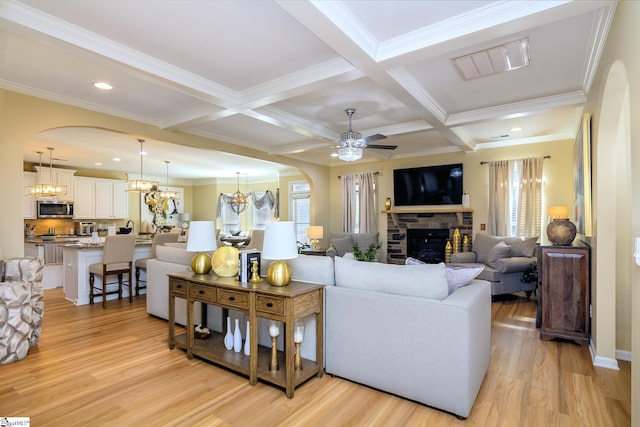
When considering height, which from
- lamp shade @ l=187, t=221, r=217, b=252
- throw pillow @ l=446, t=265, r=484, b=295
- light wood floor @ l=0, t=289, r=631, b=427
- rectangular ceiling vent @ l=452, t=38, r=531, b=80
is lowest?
light wood floor @ l=0, t=289, r=631, b=427

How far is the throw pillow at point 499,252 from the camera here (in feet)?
17.2

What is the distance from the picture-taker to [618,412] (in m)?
2.24

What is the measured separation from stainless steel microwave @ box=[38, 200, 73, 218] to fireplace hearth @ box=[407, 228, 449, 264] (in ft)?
26.4

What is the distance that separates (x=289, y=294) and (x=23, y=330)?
8.72 ft

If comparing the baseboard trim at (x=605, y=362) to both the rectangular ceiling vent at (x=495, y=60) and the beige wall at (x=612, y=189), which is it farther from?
the rectangular ceiling vent at (x=495, y=60)

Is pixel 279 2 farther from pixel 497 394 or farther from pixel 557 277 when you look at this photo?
pixel 557 277

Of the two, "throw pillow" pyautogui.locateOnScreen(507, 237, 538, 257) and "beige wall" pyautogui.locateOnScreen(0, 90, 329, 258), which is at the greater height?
"beige wall" pyautogui.locateOnScreen(0, 90, 329, 258)

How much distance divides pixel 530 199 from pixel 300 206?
5576 millimetres

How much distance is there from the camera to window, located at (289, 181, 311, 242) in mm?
9383

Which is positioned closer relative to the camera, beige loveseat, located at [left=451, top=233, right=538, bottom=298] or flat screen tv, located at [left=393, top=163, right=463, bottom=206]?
beige loveseat, located at [left=451, top=233, right=538, bottom=298]

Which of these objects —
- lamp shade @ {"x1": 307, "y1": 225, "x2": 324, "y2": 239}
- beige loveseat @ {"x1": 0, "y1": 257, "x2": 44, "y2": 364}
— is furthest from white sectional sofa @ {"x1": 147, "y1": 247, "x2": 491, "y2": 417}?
lamp shade @ {"x1": 307, "y1": 225, "x2": 324, "y2": 239}

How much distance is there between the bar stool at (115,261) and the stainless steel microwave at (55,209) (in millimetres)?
3769

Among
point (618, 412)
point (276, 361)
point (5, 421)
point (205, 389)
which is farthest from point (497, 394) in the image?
point (5, 421)

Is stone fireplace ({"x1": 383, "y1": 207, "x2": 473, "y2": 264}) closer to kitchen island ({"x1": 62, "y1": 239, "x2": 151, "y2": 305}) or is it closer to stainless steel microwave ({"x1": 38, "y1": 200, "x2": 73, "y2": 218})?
kitchen island ({"x1": 62, "y1": 239, "x2": 151, "y2": 305})
